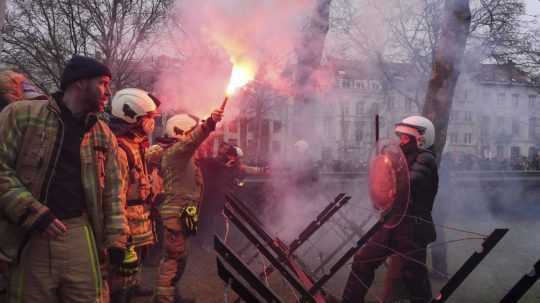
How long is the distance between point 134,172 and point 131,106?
63cm

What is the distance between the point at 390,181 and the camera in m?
3.97

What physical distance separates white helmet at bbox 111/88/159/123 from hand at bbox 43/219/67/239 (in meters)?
1.71

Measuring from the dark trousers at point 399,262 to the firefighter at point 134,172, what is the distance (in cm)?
199

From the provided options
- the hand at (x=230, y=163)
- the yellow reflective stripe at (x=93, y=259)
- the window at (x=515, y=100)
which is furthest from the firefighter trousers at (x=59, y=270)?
the window at (x=515, y=100)

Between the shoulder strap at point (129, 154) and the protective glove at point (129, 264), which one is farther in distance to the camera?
the shoulder strap at point (129, 154)

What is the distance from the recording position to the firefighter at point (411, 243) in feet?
14.0

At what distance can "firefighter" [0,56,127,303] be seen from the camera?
7.82 feet

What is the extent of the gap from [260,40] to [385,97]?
15.1 metres

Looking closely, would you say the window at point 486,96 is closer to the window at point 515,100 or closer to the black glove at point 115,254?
the window at point 515,100

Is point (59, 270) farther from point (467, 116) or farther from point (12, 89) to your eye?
point (467, 116)

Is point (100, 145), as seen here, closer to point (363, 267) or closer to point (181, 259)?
point (181, 259)

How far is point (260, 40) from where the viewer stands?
7.09 meters

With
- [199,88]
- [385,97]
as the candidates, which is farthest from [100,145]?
[385,97]

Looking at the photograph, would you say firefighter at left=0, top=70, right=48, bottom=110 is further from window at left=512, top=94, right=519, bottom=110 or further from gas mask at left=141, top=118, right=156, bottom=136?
window at left=512, top=94, right=519, bottom=110
